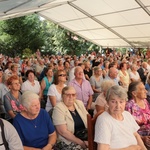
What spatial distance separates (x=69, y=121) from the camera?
9.52ft

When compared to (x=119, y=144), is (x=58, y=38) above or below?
above

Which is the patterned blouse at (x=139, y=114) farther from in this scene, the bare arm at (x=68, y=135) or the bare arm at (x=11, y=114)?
the bare arm at (x=11, y=114)

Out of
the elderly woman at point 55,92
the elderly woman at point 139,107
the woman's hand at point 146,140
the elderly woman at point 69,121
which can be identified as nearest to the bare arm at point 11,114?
the elderly woman at point 55,92

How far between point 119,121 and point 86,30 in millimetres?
13621

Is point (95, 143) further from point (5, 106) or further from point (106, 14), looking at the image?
point (106, 14)

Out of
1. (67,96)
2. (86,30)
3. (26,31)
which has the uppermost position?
(26,31)

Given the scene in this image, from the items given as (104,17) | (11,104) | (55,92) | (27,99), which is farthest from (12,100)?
(104,17)

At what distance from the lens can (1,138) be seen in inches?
82.1

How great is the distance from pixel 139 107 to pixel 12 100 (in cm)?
189

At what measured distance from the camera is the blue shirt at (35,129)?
2585 mm

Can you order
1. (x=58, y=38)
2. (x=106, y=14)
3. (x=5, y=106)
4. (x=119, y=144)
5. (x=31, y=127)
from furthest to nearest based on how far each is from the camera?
(x=58, y=38) < (x=106, y=14) < (x=5, y=106) < (x=31, y=127) < (x=119, y=144)

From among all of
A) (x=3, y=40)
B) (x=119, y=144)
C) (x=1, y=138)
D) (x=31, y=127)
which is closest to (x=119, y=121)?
(x=119, y=144)

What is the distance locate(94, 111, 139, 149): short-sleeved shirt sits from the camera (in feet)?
7.25

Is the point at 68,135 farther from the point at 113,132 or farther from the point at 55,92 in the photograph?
the point at 55,92
